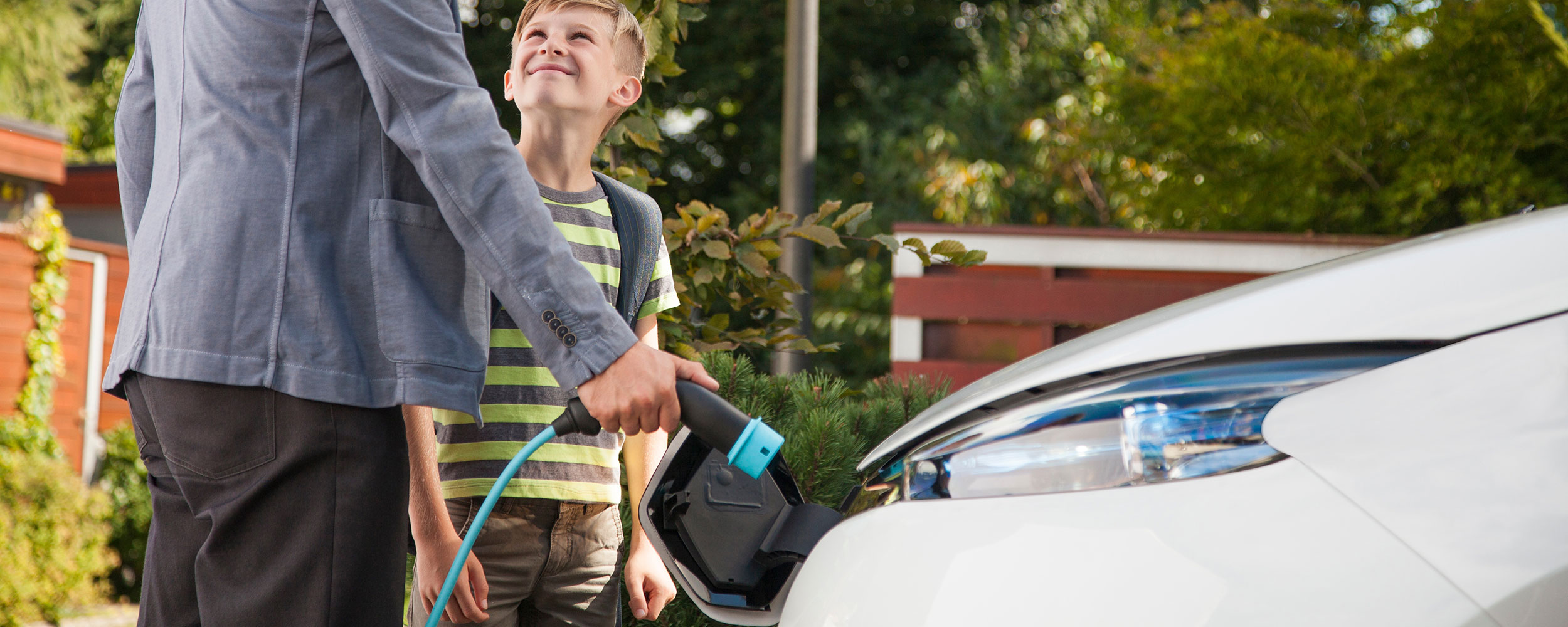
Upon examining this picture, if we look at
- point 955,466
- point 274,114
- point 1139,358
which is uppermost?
point 274,114

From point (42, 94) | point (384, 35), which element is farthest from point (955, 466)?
point (42, 94)

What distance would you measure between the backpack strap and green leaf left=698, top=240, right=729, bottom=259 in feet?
2.47

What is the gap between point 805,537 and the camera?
52.7 inches

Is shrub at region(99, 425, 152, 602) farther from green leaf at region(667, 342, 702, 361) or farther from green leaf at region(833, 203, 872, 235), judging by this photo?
green leaf at region(833, 203, 872, 235)

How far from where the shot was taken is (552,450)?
5.45ft

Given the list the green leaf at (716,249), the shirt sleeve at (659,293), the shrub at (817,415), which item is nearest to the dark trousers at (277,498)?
the shirt sleeve at (659,293)

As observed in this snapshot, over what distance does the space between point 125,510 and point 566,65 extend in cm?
695

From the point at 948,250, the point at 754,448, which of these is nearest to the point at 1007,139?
the point at 948,250

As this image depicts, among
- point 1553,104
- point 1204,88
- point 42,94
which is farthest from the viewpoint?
point 42,94

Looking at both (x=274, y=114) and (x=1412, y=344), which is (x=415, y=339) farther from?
(x=1412, y=344)

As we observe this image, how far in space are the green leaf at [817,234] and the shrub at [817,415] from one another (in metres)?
0.33

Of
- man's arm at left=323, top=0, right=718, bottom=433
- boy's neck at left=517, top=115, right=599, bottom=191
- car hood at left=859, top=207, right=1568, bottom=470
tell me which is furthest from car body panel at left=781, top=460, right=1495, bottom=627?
boy's neck at left=517, top=115, right=599, bottom=191

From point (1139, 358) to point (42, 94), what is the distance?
61.1ft

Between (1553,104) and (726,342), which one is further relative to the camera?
(1553,104)
